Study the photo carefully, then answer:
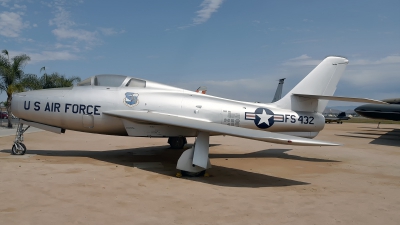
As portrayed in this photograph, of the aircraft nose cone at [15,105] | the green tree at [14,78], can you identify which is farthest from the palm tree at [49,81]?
the aircraft nose cone at [15,105]

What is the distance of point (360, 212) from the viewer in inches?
210

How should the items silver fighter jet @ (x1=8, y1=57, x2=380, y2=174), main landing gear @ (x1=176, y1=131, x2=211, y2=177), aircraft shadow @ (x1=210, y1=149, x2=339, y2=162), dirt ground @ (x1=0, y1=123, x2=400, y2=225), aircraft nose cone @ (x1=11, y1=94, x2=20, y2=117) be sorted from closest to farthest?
dirt ground @ (x1=0, y1=123, x2=400, y2=225)
main landing gear @ (x1=176, y1=131, x2=211, y2=177)
silver fighter jet @ (x1=8, y1=57, x2=380, y2=174)
aircraft nose cone @ (x1=11, y1=94, x2=20, y2=117)
aircraft shadow @ (x1=210, y1=149, x2=339, y2=162)

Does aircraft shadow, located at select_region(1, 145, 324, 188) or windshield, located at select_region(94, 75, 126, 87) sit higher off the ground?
windshield, located at select_region(94, 75, 126, 87)

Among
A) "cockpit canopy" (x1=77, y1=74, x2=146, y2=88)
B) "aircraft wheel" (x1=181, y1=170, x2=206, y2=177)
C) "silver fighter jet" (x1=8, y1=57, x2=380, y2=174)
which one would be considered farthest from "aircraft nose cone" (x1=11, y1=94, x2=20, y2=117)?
"aircraft wheel" (x1=181, y1=170, x2=206, y2=177)

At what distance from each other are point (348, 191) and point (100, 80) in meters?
8.14

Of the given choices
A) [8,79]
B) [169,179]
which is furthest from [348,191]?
[8,79]

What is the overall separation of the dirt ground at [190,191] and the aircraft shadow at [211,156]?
29 millimetres

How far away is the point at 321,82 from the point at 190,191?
7.56 metres

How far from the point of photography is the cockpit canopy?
33.2 ft

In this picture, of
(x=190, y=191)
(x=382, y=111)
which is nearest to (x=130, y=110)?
(x=190, y=191)

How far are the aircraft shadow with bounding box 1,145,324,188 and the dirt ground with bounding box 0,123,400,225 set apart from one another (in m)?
0.03

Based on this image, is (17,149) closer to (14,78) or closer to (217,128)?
(217,128)

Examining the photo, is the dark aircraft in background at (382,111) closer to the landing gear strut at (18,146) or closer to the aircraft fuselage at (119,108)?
the aircraft fuselage at (119,108)

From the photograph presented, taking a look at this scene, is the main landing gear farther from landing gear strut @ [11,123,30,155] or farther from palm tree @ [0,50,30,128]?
palm tree @ [0,50,30,128]
